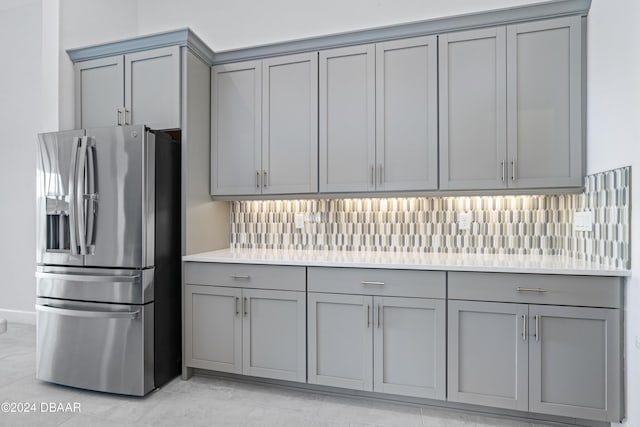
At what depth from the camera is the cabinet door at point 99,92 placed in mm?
2859

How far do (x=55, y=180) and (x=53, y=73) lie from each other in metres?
0.97

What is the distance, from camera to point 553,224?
A: 8.48ft

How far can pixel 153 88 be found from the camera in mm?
2758

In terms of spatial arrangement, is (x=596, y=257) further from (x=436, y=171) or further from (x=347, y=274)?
(x=347, y=274)

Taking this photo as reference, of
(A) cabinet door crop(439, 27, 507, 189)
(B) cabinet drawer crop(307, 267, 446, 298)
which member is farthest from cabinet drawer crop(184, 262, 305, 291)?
(A) cabinet door crop(439, 27, 507, 189)

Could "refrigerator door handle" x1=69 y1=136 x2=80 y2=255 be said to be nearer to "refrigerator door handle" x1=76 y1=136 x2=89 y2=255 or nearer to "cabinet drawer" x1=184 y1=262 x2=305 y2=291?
"refrigerator door handle" x1=76 y1=136 x2=89 y2=255

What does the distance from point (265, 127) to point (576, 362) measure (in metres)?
2.48

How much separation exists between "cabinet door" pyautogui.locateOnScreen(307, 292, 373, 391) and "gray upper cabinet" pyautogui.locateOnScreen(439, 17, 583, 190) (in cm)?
105

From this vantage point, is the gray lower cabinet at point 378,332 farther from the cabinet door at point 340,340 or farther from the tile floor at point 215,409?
the tile floor at point 215,409

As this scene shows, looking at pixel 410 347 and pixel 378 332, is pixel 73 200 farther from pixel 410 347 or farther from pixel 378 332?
pixel 410 347

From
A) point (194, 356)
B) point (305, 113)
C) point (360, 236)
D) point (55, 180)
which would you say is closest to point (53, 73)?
point (55, 180)

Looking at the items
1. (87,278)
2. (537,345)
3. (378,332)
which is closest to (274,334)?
(378,332)

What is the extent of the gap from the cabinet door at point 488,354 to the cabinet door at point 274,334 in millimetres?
932

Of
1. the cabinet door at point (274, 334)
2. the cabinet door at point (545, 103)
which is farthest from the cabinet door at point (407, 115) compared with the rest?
the cabinet door at point (274, 334)
